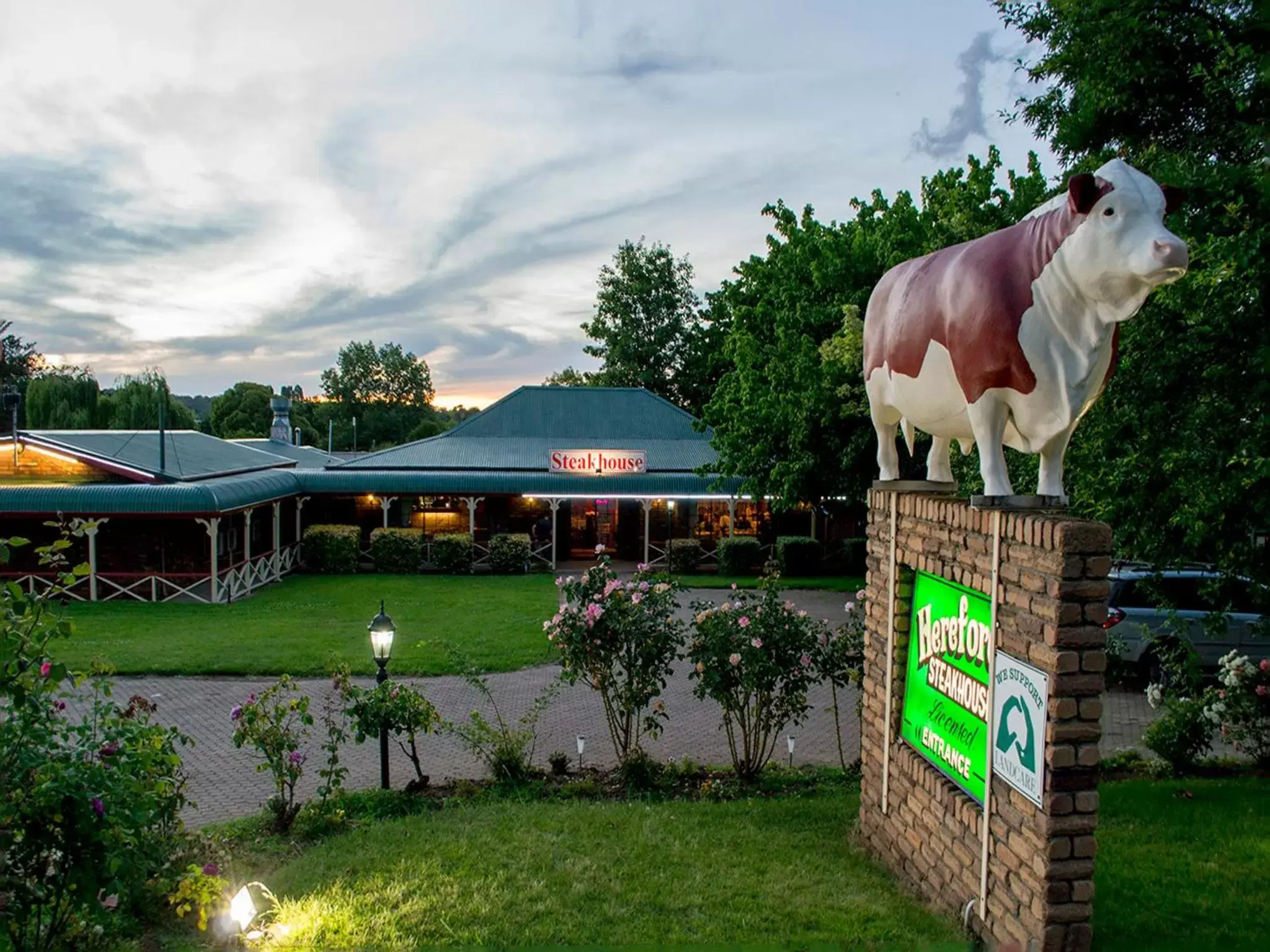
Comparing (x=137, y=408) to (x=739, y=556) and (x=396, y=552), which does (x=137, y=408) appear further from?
(x=739, y=556)

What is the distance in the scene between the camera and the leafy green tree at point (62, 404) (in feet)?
111

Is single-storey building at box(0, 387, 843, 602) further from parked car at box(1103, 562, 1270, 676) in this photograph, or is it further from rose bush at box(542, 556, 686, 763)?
parked car at box(1103, 562, 1270, 676)

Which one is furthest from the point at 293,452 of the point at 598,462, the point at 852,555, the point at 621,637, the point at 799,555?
the point at 621,637

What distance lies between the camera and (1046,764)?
3.86m

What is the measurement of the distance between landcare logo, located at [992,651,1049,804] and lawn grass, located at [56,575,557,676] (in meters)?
7.46

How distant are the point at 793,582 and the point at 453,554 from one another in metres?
9.29

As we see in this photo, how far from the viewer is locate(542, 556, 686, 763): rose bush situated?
26.9 feet

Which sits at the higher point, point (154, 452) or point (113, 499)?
point (154, 452)

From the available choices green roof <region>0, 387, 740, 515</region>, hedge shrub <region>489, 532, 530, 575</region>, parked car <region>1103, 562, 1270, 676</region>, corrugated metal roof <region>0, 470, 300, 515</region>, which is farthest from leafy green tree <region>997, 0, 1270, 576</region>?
corrugated metal roof <region>0, 470, 300, 515</region>

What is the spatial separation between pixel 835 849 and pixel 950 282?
4033mm

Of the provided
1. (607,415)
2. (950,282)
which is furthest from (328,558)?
(950,282)

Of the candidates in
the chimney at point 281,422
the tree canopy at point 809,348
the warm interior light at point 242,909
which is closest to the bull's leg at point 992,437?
the warm interior light at point 242,909

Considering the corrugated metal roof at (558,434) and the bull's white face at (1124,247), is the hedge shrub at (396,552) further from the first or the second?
the bull's white face at (1124,247)

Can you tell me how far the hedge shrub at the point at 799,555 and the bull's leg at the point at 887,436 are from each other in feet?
60.3
